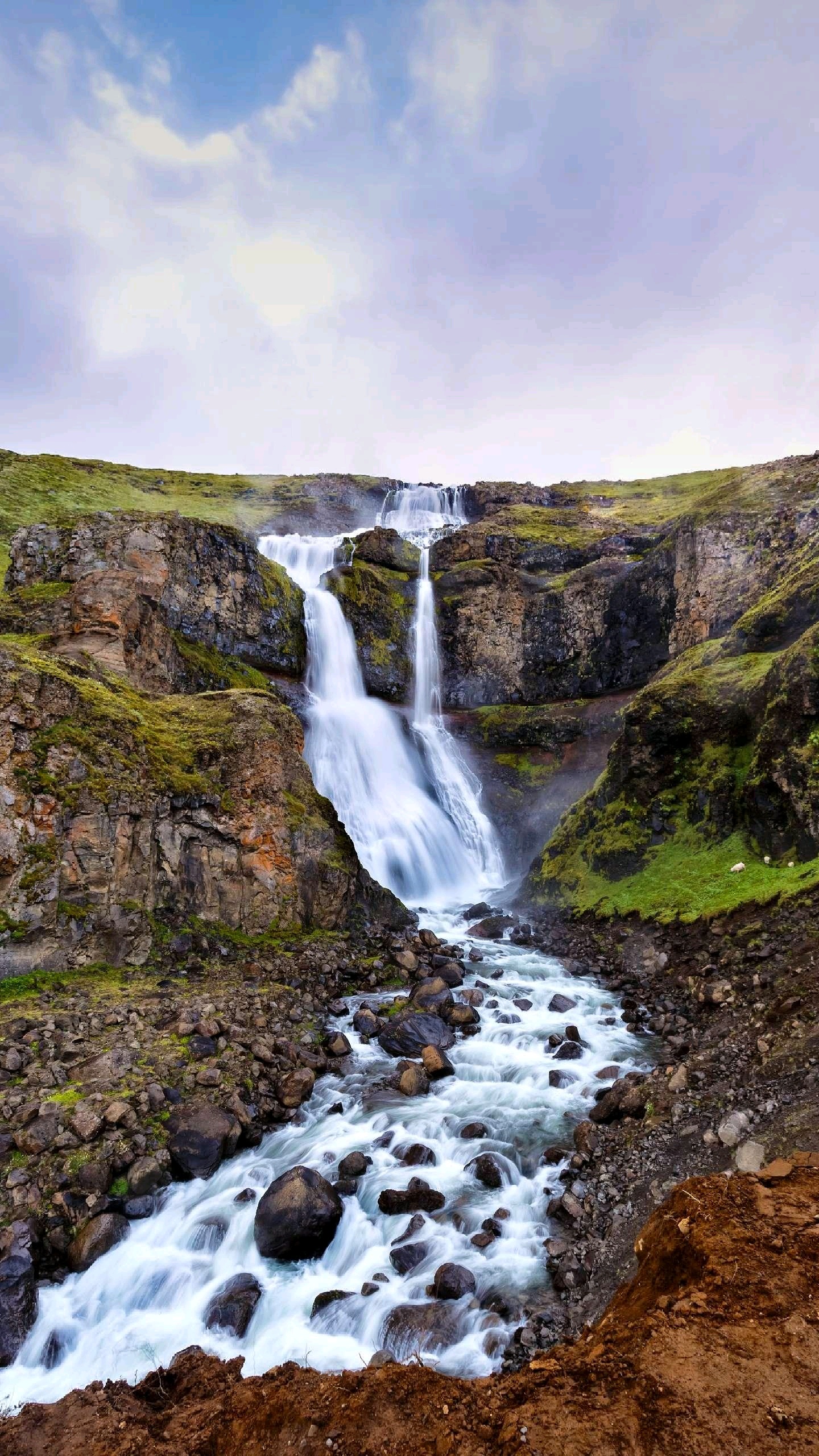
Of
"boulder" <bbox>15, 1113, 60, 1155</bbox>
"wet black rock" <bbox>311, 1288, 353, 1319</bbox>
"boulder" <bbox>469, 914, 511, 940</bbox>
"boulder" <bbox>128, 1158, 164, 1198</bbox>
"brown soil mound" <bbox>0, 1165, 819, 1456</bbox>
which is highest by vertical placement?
"brown soil mound" <bbox>0, 1165, 819, 1456</bbox>

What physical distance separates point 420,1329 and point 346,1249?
1604 mm

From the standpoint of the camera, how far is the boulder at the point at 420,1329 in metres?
6.21

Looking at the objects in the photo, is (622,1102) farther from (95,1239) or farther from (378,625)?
(378,625)

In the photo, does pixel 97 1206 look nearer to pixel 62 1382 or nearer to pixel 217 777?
pixel 62 1382

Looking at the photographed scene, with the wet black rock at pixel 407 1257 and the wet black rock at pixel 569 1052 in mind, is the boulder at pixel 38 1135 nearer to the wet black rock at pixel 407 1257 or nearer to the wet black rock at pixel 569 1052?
the wet black rock at pixel 407 1257

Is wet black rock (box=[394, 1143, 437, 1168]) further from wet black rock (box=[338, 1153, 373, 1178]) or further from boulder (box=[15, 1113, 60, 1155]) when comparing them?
boulder (box=[15, 1113, 60, 1155])

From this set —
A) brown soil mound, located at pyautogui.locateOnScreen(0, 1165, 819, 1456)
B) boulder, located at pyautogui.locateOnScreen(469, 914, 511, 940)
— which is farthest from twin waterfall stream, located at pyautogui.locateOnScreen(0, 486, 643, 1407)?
boulder, located at pyautogui.locateOnScreen(469, 914, 511, 940)

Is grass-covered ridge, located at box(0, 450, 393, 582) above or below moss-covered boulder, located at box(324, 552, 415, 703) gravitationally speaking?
above

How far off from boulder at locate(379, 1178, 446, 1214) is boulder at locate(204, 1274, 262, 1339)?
5.66 ft

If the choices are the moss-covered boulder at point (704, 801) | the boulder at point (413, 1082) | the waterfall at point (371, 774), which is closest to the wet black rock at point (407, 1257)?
the boulder at point (413, 1082)

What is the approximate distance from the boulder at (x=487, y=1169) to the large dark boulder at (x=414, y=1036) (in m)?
3.34

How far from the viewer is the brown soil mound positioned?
10.7 feet

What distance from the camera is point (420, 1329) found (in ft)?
21.0

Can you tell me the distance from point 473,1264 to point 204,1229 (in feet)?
11.0
